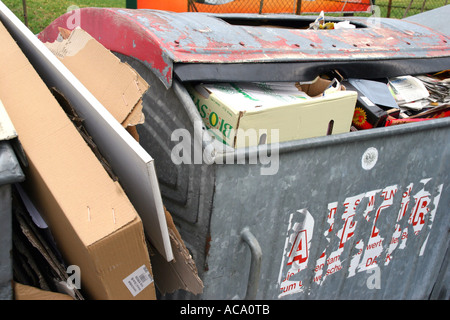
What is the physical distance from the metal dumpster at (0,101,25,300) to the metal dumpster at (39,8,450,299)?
58 cm

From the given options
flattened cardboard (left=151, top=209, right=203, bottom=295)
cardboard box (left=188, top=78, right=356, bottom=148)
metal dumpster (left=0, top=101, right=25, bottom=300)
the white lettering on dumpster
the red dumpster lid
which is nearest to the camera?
metal dumpster (left=0, top=101, right=25, bottom=300)

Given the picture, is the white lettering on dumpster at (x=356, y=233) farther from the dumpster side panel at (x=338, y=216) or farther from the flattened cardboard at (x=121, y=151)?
the flattened cardboard at (x=121, y=151)

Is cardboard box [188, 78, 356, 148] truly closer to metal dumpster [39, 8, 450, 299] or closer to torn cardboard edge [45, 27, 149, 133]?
metal dumpster [39, 8, 450, 299]

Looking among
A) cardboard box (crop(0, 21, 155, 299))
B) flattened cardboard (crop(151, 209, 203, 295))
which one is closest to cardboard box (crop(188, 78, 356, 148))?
flattened cardboard (crop(151, 209, 203, 295))

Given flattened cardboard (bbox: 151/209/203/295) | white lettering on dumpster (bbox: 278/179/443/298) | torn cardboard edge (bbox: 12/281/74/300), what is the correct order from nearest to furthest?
torn cardboard edge (bbox: 12/281/74/300) < flattened cardboard (bbox: 151/209/203/295) < white lettering on dumpster (bbox: 278/179/443/298)

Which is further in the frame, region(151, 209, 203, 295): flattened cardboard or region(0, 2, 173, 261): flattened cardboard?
region(151, 209, 203, 295): flattened cardboard

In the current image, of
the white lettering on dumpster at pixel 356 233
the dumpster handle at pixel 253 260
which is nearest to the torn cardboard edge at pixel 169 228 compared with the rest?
the dumpster handle at pixel 253 260

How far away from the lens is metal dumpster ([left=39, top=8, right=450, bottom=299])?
151 cm

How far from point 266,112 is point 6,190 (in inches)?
33.3

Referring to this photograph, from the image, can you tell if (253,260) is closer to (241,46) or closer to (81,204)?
(81,204)

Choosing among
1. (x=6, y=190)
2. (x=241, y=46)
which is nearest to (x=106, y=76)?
(x=241, y=46)

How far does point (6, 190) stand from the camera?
3.34ft

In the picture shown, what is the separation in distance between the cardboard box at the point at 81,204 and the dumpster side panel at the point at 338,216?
14.7 inches
